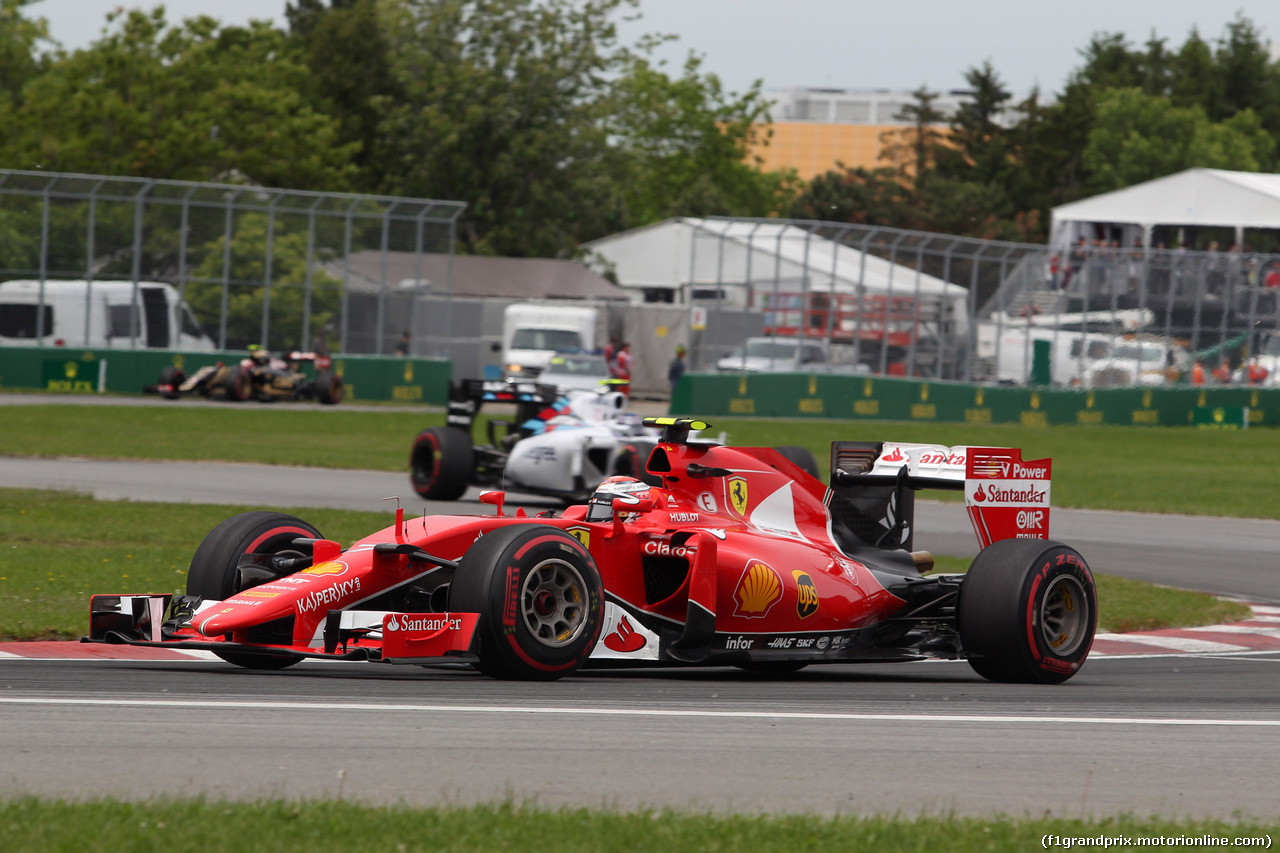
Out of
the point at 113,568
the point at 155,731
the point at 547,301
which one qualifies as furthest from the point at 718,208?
the point at 155,731

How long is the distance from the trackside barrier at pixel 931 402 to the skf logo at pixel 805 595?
91.9 feet

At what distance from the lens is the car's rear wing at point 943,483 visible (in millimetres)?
9344

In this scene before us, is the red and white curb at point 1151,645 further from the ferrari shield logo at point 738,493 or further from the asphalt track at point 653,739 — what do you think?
the ferrari shield logo at point 738,493

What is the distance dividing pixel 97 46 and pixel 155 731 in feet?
173

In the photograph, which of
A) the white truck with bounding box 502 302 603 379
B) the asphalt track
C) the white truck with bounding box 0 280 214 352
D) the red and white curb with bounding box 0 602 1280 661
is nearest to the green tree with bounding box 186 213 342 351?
the white truck with bounding box 0 280 214 352

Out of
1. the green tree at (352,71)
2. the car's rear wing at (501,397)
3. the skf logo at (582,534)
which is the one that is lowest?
the skf logo at (582,534)

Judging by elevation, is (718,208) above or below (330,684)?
above

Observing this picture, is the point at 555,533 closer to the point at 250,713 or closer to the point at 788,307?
the point at 250,713

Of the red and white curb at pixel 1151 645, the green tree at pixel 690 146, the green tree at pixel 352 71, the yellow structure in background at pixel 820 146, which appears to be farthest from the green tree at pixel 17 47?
the yellow structure in background at pixel 820 146

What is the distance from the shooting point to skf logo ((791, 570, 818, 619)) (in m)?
8.46

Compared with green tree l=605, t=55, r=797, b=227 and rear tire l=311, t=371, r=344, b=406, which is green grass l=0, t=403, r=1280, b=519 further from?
green tree l=605, t=55, r=797, b=227

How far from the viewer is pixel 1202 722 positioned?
7082 mm

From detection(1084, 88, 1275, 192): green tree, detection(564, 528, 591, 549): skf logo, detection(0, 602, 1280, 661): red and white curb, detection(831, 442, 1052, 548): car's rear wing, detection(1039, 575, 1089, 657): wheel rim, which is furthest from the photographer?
detection(1084, 88, 1275, 192): green tree

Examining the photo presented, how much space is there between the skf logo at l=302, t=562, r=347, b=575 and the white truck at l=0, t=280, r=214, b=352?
29709 mm
